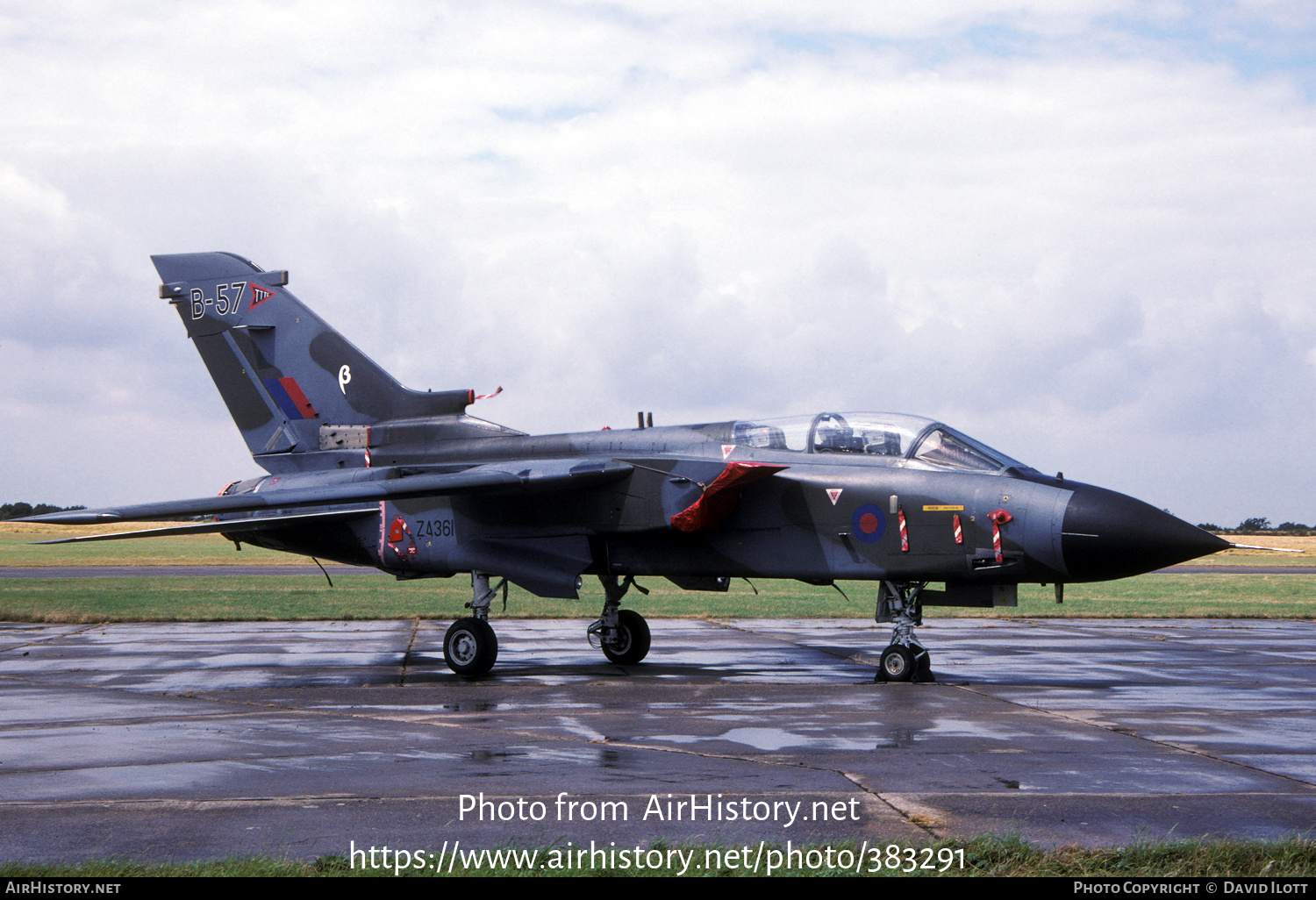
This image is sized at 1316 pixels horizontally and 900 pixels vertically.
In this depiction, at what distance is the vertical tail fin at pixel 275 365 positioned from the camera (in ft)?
58.0

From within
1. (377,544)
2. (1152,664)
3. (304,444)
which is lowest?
(1152,664)

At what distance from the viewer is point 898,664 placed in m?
13.5

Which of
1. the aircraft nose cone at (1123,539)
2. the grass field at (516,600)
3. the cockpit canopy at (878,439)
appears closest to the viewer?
the aircraft nose cone at (1123,539)

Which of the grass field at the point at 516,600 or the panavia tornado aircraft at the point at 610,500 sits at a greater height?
the panavia tornado aircraft at the point at 610,500

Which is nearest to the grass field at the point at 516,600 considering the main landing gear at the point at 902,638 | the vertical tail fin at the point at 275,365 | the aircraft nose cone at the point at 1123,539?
the vertical tail fin at the point at 275,365

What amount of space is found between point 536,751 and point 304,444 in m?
10.1

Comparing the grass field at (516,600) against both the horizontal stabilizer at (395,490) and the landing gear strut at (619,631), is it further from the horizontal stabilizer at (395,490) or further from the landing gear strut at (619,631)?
the horizontal stabilizer at (395,490)

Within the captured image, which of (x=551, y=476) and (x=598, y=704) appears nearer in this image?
(x=598, y=704)

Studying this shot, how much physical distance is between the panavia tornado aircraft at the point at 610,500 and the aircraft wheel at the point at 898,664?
0.02 meters

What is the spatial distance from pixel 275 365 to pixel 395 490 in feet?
16.9
